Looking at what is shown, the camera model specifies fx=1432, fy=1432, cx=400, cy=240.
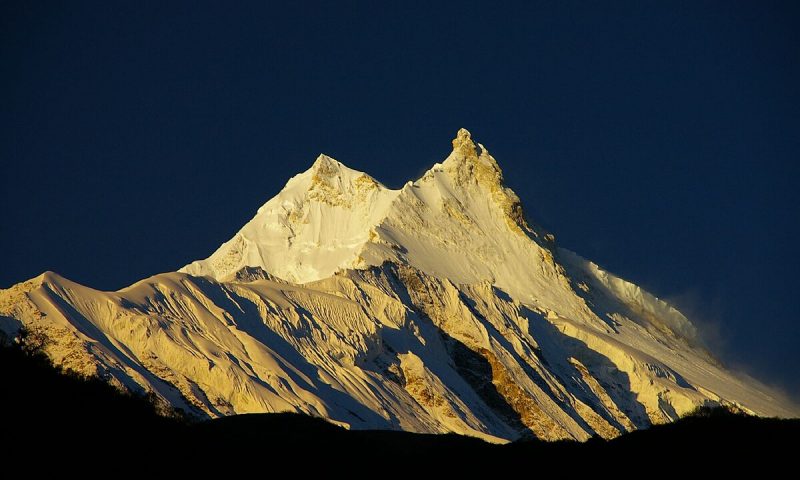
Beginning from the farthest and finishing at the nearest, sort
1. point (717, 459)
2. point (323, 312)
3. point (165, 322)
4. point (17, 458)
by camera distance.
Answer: point (323, 312), point (165, 322), point (717, 459), point (17, 458)

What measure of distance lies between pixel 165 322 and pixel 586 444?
93.4 metres

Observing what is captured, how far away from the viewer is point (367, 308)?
17588cm

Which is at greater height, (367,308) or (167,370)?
(367,308)

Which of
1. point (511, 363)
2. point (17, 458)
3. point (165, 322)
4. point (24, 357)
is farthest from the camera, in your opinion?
point (511, 363)

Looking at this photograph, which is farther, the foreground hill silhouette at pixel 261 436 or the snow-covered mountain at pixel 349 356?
the snow-covered mountain at pixel 349 356

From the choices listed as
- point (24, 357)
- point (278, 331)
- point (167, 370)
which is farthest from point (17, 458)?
point (278, 331)

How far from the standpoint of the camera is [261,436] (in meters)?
51.0

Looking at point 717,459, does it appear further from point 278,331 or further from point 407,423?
point 278,331

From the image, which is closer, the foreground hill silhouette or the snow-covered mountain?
the foreground hill silhouette

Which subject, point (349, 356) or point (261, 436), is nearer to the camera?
point (261, 436)

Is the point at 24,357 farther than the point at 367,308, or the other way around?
the point at 367,308

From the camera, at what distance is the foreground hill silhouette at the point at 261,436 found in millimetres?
41312

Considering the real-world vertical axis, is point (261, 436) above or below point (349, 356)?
below

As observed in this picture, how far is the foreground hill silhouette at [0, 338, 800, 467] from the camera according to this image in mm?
41312
